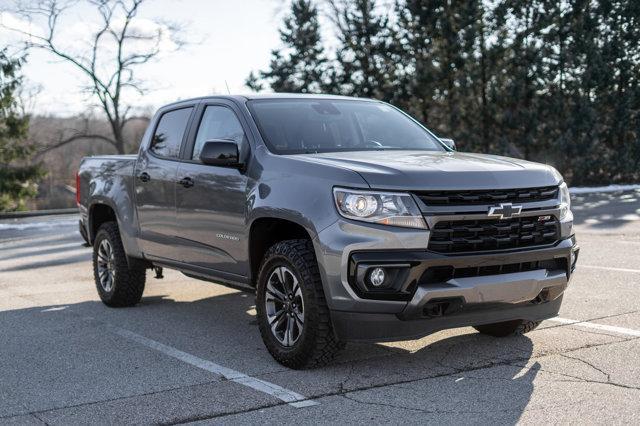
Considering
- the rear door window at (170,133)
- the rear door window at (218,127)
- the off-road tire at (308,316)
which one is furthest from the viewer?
the rear door window at (170,133)

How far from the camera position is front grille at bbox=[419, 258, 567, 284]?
4.84 metres

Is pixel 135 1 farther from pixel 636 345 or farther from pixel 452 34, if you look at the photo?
pixel 636 345

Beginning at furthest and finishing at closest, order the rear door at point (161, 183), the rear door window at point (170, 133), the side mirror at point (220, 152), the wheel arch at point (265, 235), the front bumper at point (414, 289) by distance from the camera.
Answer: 1. the rear door window at point (170, 133)
2. the rear door at point (161, 183)
3. the side mirror at point (220, 152)
4. the wheel arch at point (265, 235)
5. the front bumper at point (414, 289)

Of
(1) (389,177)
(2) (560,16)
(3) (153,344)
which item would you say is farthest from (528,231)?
(2) (560,16)

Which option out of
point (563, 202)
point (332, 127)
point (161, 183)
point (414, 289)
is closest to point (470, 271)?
point (414, 289)

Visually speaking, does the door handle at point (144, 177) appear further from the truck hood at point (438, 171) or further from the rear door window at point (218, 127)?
the truck hood at point (438, 171)

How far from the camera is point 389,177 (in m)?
4.91

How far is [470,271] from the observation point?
4.93 m

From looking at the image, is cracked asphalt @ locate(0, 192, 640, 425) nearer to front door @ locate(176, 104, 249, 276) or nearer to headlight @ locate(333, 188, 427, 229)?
front door @ locate(176, 104, 249, 276)

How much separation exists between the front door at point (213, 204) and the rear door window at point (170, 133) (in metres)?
0.28

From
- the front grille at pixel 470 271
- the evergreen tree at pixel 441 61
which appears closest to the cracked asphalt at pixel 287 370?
the front grille at pixel 470 271

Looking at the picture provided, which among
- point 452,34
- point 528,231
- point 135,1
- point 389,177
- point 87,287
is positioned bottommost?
point 87,287

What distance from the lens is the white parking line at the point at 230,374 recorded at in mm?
4711

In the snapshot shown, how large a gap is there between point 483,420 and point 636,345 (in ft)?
6.64
